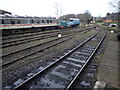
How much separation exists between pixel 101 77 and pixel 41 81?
2779 millimetres

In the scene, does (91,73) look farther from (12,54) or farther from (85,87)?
(12,54)

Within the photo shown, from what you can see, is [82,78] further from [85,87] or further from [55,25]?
[55,25]

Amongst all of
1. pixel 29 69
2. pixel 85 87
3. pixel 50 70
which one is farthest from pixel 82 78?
pixel 29 69

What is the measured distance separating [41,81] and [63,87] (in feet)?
3.43

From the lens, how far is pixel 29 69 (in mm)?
5516

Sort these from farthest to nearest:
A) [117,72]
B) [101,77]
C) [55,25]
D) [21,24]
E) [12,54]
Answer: [55,25], [21,24], [12,54], [117,72], [101,77]

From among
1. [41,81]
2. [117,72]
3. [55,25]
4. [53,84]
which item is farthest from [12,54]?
[55,25]

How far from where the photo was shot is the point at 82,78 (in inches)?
184

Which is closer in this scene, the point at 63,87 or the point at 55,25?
the point at 63,87

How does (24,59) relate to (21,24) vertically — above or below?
below

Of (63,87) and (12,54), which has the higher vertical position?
(12,54)

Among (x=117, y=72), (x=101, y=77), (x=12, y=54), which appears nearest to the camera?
(x=101, y=77)

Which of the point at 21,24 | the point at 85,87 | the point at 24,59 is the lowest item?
the point at 85,87

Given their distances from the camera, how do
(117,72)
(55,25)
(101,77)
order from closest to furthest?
(101,77), (117,72), (55,25)
